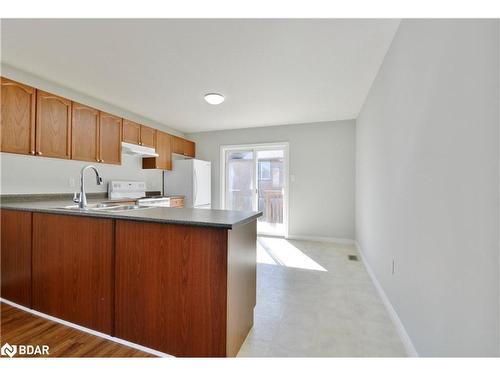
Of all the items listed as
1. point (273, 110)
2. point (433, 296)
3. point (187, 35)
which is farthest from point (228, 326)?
point (273, 110)

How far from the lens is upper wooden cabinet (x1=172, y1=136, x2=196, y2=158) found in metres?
4.50

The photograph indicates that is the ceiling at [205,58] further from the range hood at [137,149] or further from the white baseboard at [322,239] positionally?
the white baseboard at [322,239]

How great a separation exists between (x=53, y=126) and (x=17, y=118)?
1.02 feet

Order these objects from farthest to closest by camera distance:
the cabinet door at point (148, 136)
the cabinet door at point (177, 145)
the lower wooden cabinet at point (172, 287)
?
1. the cabinet door at point (177, 145)
2. the cabinet door at point (148, 136)
3. the lower wooden cabinet at point (172, 287)

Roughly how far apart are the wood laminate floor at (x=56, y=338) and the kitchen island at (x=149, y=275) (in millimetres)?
64

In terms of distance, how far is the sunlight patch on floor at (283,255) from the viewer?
118 inches

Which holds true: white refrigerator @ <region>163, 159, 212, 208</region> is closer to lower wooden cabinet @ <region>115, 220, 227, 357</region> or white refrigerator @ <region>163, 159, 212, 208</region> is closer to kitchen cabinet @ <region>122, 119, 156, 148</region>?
kitchen cabinet @ <region>122, 119, 156, 148</region>

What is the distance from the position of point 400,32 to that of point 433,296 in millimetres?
1812

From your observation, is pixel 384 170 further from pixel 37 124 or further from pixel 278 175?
pixel 37 124

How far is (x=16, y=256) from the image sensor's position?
6.20 ft

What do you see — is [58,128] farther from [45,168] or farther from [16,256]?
[16,256]

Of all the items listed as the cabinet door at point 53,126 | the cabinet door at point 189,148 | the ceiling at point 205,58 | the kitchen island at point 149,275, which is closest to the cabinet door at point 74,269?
the kitchen island at point 149,275

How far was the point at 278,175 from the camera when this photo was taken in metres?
4.67

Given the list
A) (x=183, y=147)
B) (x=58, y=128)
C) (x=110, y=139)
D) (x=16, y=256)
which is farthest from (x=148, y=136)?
(x=16, y=256)
